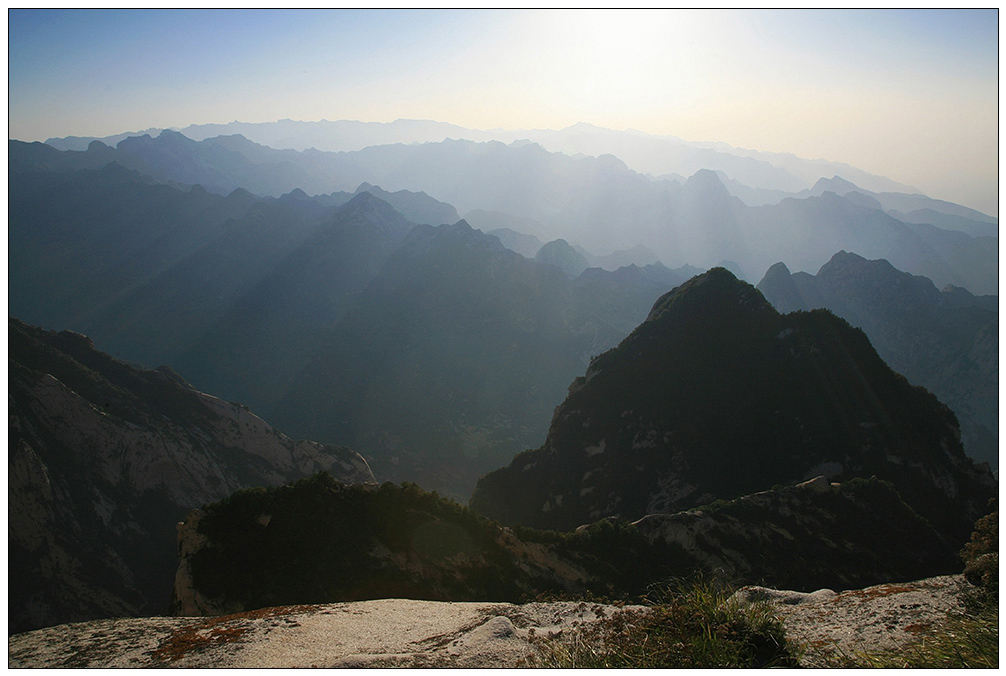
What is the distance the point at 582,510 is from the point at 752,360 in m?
22.1

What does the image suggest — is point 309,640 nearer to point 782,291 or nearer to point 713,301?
point 713,301

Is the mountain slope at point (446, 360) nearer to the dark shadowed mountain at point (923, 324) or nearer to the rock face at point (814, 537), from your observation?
the rock face at point (814, 537)

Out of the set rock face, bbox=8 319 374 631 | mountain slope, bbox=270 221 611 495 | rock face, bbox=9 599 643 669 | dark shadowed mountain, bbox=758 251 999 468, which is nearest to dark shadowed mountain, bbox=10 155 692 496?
mountain slope, bbox=270 221 611 495

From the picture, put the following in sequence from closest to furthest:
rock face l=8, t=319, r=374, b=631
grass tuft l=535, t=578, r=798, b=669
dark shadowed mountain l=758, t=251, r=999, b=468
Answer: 1. grass tuft l=535, t=578, r=798, b=669
2. rock face l=8, t=319, r=374, b=631
3. dark shadowed mountain l=758, t=251, r=999, b=468

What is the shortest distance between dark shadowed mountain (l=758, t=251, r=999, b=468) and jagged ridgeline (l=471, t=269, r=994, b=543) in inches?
3036

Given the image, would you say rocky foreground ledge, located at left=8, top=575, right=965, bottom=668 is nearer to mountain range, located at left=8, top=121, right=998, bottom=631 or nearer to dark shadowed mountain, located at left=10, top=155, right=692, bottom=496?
mountain range, located at left=8, top=121, right=998, bottom=631

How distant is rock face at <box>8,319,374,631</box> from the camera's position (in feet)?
106

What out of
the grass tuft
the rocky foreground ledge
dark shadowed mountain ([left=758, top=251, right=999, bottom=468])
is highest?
the grass tuft

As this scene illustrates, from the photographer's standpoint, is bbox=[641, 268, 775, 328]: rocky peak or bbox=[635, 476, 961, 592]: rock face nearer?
bbox=[635, 476, 961, 592]: rock face

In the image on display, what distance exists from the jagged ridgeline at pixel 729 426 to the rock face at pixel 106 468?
26.3m

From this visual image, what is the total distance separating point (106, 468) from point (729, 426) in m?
54.3

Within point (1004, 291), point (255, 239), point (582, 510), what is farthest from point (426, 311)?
point (1004, 291)

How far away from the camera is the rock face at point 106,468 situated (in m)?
32.4

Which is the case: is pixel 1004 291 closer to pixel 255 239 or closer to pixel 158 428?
pixel 158 428
